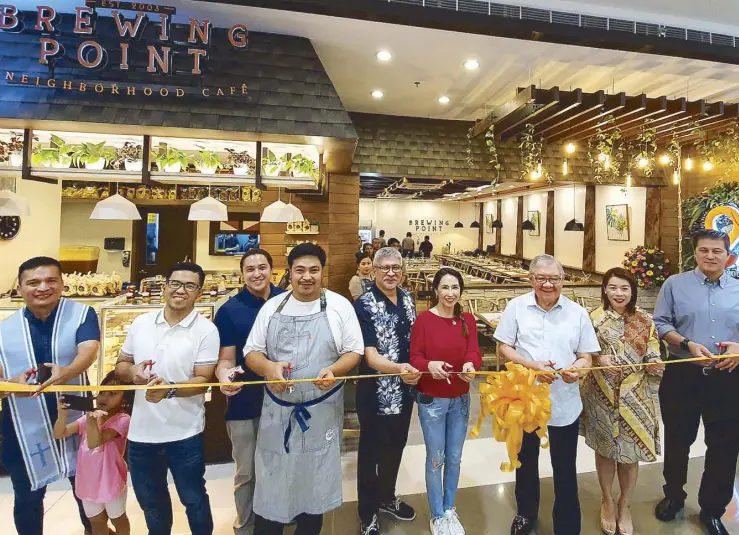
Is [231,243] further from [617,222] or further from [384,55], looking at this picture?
[617,222]

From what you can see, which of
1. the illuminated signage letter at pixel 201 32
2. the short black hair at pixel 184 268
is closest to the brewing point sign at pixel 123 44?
the illuminated signage letter at pixel 201 32

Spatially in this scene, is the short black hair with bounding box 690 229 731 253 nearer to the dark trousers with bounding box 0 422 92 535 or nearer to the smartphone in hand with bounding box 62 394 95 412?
the smartphone in hand with bounding box 62 394 95 412

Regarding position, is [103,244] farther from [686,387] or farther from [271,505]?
[686,387]

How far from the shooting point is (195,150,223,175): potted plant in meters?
4.28

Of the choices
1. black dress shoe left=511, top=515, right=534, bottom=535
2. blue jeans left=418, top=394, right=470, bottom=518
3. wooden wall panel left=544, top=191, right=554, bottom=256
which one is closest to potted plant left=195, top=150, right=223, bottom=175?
blue jeans left=418, top=394, right=470, bottom=518

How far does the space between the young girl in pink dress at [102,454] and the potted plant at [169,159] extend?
2718 millimetres

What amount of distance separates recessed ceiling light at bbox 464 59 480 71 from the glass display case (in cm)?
399

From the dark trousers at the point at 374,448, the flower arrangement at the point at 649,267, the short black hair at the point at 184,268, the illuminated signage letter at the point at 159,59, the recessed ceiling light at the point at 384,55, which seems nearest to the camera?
the short black hair at the point at 184,268

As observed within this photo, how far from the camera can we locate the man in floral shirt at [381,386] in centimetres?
240

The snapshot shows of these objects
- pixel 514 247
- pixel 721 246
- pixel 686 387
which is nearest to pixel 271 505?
pixel 686 387

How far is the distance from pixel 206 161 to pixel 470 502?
410cm

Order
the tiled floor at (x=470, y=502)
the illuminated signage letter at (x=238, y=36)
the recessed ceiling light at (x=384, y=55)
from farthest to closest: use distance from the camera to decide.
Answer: the recessed ceiling light at (x=384, y=55)
the illuminated signage letter at (x=238, y=36)
the tiled floor at (x=470, y=502)

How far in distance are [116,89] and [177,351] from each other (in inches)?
115

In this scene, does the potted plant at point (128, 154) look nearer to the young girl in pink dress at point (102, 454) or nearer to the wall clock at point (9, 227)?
the young girl in pink dress at point (102, 454)
